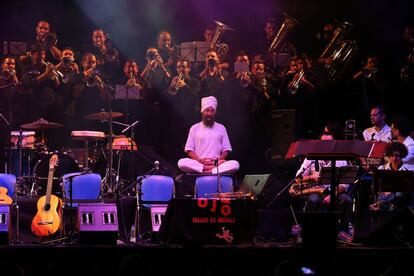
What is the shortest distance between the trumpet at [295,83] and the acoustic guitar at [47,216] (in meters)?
5.90

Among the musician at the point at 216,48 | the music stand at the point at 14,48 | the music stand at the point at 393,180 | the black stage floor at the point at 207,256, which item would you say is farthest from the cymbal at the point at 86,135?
the music stand at the point at 393,180

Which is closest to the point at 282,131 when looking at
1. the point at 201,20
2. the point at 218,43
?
the point at 218,43

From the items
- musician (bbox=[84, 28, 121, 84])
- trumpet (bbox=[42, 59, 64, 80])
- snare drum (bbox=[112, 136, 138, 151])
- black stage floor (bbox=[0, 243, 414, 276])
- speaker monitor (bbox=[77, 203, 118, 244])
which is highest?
musician (bbox=[84, 28, 121, 84])

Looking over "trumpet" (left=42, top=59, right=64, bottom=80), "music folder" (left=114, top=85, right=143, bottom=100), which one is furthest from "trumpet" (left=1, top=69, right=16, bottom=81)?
"music folder" (left=114, top=85, right=143, bottom=100)

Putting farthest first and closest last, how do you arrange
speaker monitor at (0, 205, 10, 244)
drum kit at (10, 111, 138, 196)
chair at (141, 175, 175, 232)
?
drum kit at (10, 111, 138, 196), chair at (141, 175, 175, 232), speaker monitor at (0, 205, 10, 244)

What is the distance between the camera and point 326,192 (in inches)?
480

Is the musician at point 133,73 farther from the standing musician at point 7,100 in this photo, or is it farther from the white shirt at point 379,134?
the white shirt at point 379,134

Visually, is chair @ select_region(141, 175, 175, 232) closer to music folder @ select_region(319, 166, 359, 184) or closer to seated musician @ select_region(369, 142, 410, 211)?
music folder @ select_region(319, 166, 359, 184)

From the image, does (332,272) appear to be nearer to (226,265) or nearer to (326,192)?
(226,265)

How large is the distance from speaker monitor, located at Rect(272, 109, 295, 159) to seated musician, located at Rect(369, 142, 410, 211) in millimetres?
3401

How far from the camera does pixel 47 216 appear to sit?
11852mm

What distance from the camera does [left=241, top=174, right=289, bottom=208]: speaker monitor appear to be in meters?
12.1

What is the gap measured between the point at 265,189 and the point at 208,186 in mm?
971

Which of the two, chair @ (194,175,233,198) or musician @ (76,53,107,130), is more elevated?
musician @ (76,53,107,130)
